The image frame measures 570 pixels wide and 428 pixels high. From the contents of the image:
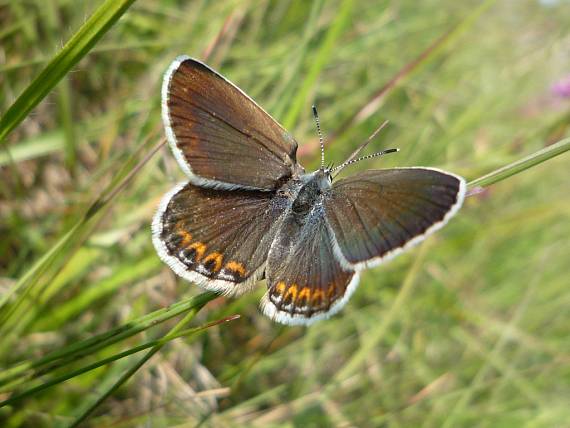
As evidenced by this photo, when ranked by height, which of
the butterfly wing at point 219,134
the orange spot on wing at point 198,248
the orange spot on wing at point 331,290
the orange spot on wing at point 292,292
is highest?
the butterfly wing at point 219,134

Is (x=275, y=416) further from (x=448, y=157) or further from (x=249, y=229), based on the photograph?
(x=448, y=157)

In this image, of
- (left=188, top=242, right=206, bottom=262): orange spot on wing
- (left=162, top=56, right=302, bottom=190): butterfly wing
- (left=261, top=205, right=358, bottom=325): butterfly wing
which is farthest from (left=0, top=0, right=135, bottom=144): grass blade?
(left=261, top=205, right=358, bottom=325): butterfly wing

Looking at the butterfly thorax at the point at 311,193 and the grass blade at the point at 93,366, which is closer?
the grass blade at the point at 93,366

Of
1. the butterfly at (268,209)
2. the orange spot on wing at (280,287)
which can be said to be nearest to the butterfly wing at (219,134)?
the butterfly at (268,209)

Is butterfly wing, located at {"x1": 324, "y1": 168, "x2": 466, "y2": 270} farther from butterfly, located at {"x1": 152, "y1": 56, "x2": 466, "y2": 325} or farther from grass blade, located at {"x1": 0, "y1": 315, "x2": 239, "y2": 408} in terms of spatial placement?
grass blade, located at {"x1": 0, "y1": 315, "x2": 239, "y2": 408}

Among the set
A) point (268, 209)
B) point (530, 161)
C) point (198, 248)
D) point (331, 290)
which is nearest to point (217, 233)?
point (198, 248)

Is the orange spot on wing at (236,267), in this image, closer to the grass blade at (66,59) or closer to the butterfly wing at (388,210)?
the butterfly wing at (388,210)

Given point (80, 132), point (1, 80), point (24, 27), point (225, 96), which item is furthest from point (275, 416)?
point (24, 27)
